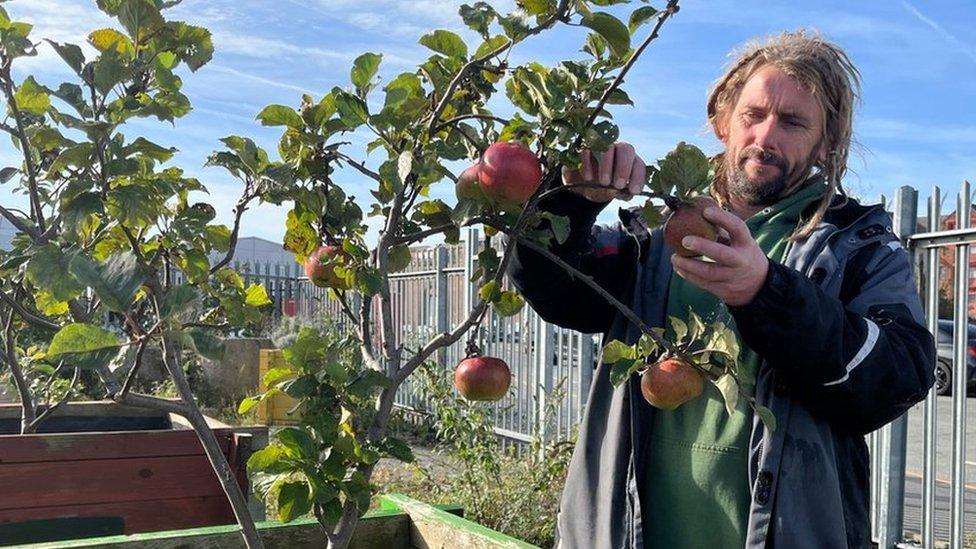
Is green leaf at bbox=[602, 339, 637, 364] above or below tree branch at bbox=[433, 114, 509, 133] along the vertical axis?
below

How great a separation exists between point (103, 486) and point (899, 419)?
391cm

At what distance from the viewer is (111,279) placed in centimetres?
111

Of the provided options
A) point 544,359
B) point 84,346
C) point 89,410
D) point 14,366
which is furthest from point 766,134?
point 544,359

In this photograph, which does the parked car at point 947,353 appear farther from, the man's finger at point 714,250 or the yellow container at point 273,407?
the man's finger at point 714,250

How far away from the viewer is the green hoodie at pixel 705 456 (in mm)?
1684

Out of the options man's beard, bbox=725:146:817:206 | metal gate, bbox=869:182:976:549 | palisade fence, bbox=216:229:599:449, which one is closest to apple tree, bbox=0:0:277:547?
man's beard, bbox=725:146:817:206

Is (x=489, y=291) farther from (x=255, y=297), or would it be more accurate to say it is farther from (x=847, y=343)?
(x=255, y=297)

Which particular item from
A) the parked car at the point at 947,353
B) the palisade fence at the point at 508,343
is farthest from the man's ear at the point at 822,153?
the parked car at the point at 947,353

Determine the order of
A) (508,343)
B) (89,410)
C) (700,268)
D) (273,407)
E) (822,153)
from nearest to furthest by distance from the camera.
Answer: (700,268), (822,153), (89,410), (508,343), (273,407)

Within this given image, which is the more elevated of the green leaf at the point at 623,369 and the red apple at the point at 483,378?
the green leaf at the point at 623,369

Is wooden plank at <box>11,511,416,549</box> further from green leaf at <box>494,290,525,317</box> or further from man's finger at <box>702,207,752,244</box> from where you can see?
man's finger at <box>702,207,752,244</box>

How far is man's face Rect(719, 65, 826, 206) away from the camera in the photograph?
186 cm

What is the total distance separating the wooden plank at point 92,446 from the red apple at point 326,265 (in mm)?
1506

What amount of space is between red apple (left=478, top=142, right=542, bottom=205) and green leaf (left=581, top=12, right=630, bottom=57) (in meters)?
0.19
